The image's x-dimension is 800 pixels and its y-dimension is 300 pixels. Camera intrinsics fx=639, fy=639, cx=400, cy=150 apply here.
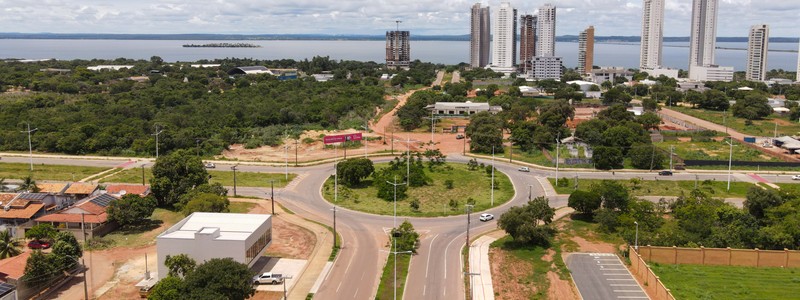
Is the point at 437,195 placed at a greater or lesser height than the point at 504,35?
lesser

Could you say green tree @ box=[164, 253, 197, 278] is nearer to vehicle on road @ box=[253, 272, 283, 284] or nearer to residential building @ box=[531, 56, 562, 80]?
vehicle on road @ box=[253, 272, 283, 284]

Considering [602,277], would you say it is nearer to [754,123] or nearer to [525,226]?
[525,226]

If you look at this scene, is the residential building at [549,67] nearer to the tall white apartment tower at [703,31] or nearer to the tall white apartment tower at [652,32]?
the tall white apartment tower at [652,32]

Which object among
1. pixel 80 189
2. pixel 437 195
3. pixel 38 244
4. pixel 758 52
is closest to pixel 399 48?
pixel 758 52

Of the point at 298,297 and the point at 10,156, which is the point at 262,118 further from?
the point at 298,297

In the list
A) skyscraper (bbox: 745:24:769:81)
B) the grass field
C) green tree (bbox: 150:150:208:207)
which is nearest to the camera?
green tree (bbox: 150:150:208:207)

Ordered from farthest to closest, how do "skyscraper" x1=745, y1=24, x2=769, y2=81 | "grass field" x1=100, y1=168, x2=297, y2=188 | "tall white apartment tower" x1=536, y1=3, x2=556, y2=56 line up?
"tall white apartment tower" x1=536, y1=3, x2=556, y2=56 → "skyscraper" x1=745, y1=24, x2=769, y2=81 → "grass field" x1=100, y1=168, x2=297, y2=188

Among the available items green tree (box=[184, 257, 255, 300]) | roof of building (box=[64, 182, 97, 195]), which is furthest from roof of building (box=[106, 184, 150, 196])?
green tree (box=[184, 257, 255, 300])
